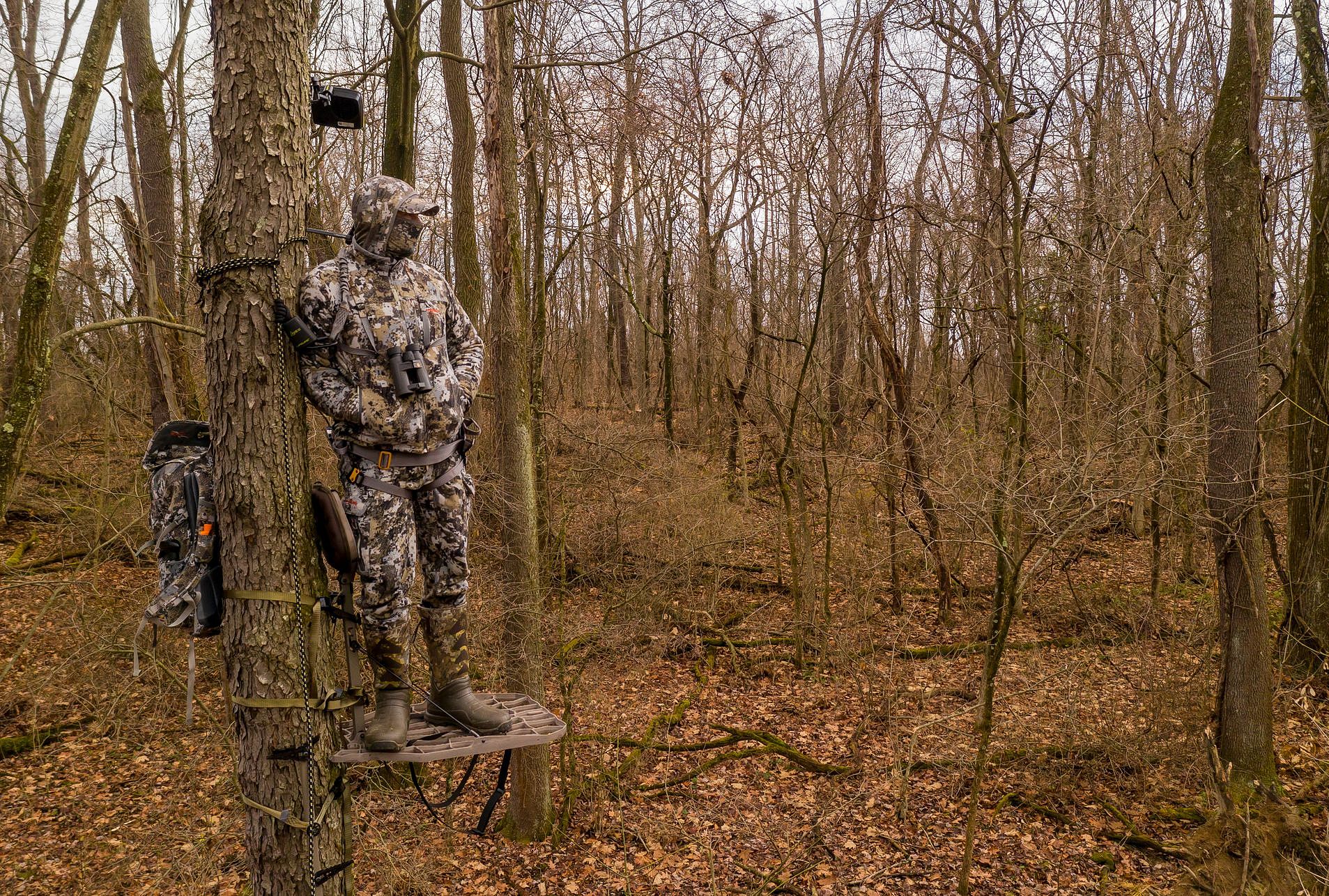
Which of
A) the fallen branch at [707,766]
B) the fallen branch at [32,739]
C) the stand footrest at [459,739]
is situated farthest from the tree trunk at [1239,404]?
the fallen branch at [32,739]

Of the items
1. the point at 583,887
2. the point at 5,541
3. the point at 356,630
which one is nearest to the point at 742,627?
the point at 583,887

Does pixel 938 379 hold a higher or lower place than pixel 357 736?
higher

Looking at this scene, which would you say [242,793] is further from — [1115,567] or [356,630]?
[1115,567]

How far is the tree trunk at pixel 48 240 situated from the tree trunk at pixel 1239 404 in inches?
275

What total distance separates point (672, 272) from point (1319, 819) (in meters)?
15.3

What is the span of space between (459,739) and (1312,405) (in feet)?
26.9

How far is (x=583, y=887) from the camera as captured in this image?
610cm

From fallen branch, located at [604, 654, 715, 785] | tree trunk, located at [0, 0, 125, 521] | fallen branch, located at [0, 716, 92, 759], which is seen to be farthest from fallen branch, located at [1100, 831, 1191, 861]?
fallen branch, located at [0, 716, 92, 759]

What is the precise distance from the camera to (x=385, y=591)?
3.08m

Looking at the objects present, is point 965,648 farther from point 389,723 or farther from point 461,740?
point 389,723

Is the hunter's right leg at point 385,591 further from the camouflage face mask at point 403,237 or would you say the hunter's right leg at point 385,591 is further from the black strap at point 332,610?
the camouflage face mask at point 403,237

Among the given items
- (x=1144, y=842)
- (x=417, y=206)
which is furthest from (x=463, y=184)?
(x=1144, y=842)

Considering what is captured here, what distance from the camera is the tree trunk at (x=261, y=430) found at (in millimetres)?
2760

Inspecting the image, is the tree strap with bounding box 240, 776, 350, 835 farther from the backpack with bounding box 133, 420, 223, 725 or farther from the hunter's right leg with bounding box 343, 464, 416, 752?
the backpack with bounding box 133, 420, 223, 725
